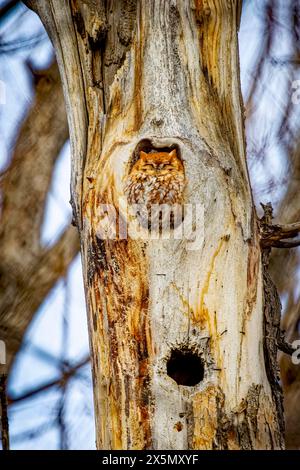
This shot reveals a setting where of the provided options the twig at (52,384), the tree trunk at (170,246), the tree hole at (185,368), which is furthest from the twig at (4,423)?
the twig at (52,384)

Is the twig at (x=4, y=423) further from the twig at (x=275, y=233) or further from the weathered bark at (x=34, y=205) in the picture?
the weathered bark at (x=34, y=205)

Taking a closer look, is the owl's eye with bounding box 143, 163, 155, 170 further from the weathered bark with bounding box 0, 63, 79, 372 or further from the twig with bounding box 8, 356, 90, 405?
the twig with bounding box 8, 356, 90, 405

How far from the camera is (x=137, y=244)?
2291 mm

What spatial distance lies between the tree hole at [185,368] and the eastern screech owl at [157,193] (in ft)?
1.25

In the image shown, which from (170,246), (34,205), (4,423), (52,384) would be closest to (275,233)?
(170,246)

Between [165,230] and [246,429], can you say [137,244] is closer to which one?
[165,230]

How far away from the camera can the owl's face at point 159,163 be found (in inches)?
90.9

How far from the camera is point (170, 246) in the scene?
229 centimetres

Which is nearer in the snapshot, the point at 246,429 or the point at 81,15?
the point at 246,429

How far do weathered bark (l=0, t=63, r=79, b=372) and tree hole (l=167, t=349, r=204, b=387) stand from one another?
2119 millimetres

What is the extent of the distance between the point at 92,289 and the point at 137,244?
197 millimetres

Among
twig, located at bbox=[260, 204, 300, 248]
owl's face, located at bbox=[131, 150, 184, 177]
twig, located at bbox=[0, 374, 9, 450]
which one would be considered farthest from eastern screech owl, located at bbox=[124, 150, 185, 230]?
twig, located at bbox=[0, 374, 9, 450]

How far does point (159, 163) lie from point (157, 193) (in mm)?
102
